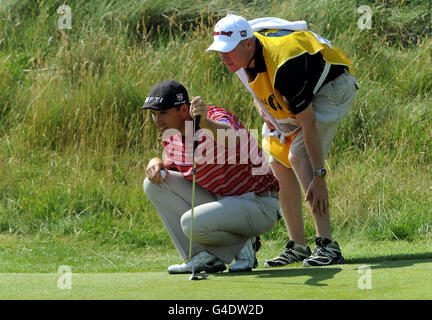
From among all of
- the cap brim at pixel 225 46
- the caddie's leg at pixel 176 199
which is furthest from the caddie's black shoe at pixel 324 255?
the cap brim at pixel 225 46

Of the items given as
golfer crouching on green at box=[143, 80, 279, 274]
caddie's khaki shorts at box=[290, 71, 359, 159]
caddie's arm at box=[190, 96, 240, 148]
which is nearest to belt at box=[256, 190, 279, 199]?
golfer crouching on green at box=[143, 80, 279, 274]

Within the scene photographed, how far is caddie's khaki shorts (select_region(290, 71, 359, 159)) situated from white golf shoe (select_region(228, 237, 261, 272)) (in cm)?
68

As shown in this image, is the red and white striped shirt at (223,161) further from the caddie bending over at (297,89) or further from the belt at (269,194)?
the caddie bending over at (297,89)

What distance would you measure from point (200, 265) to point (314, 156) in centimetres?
99

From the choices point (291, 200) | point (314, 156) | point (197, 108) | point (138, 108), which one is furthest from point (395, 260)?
point (138, 108)

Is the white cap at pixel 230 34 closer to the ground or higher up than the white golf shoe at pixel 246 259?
higher up

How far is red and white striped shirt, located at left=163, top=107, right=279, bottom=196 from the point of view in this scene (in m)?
4.82

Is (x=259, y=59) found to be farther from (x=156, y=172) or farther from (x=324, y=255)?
(x=324, y=255)

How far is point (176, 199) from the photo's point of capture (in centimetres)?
509

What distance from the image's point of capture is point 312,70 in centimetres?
482

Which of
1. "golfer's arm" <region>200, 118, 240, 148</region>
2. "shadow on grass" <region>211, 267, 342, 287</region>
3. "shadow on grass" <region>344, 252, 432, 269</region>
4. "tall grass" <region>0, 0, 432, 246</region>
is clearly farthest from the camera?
"tall grass" <region>0, 0, 432, 246</region>

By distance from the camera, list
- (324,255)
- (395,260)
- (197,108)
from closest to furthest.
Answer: (197,108), (324,255), (395,260)

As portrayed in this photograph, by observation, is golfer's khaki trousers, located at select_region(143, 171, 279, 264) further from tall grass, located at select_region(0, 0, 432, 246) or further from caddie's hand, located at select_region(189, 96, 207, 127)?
tall grass, located at select_region(0, 0, 432, 246)

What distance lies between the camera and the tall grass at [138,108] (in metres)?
7.84
